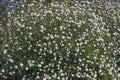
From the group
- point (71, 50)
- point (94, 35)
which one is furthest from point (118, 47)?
point (71, 50)

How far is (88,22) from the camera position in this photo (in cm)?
923

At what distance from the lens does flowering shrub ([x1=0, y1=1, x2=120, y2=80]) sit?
26.6 feet

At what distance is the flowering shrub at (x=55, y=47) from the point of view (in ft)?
26.6

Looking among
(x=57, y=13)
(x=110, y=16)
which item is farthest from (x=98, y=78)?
(x=110, y=16)

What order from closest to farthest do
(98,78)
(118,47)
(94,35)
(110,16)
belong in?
(98,78) < (94,35) < (118,47) < (110,16)

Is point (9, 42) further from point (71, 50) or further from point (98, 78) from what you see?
point (98, 78)

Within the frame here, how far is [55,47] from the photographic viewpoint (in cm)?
823

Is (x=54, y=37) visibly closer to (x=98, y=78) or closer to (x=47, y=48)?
(x=47, y=48)

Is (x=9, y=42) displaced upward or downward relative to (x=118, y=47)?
upward

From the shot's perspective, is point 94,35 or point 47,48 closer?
point 47,48

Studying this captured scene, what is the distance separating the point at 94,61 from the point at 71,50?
0.54 meters

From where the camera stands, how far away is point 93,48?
28.1 feet

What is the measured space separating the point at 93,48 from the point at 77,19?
91 centimetres

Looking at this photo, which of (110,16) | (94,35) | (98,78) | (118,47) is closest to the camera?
(98,78)
